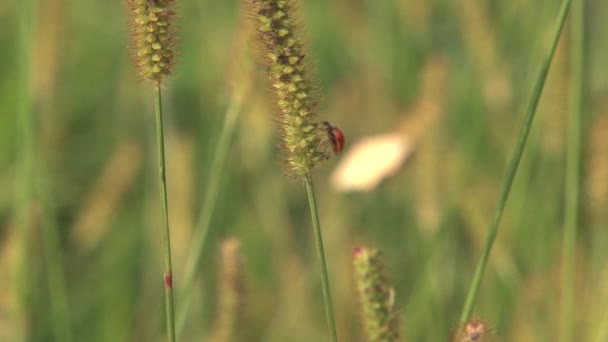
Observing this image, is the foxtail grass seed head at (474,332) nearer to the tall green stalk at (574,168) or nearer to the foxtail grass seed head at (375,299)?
the foxtail grass seed head at (375,299)

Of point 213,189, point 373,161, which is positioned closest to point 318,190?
point 373,161

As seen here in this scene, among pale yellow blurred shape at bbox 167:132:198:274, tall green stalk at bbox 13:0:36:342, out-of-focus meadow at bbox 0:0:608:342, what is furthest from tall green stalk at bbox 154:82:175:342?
pale yellow blurred shape at bbox 167:132:198:274

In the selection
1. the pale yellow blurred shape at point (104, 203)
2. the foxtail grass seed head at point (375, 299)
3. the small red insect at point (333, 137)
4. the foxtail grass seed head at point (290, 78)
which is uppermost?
the foxtail grass seed head at point (290, 78)

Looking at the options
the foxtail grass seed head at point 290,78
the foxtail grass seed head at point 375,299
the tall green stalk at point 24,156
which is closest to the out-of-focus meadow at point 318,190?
the tall green stalk at point 24,156

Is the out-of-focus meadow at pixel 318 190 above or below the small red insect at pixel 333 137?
below

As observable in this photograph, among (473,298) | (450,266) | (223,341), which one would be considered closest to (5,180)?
(450,266)
